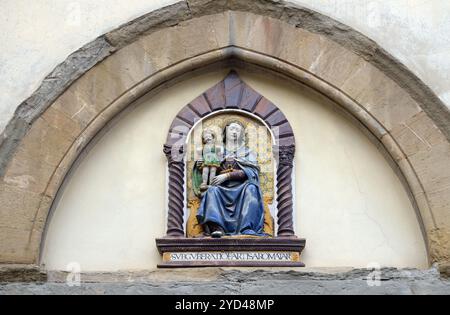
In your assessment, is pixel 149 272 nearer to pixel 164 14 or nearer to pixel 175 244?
pixel 175 244

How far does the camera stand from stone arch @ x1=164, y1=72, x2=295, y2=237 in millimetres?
8312

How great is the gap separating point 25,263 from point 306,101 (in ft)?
7.74

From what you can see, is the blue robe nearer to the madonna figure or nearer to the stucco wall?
the madonna figure

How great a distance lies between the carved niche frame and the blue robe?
12 cm

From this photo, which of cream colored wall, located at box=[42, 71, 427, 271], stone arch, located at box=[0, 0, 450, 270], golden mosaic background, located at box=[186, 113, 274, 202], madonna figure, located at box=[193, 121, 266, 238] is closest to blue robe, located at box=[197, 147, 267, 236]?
madonna figure, located at box=[193, 121, 266, 238]

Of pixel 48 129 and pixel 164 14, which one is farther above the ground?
pixel 164 14

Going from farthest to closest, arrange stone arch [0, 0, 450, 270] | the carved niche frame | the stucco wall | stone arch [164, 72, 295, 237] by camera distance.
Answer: the stucco wall → stone arch [164, 72, 295, 237] → the carved niche frame → stone arch [0, 0, 450, 270]

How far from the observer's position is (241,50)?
8.55 metres

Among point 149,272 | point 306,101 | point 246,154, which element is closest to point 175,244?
point 149,272

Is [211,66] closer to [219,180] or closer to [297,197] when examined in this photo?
[219,180]

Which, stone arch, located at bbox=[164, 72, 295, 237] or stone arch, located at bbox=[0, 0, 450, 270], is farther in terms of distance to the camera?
stone arch, located at bbox=[164, 72, 295, 237]

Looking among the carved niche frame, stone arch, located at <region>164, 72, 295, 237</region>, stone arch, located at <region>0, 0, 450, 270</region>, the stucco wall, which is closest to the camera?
stone arch, located at <region>0, 0, 450, 270</region>

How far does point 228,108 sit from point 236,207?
30.5 inches

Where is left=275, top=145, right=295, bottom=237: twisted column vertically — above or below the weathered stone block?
below
